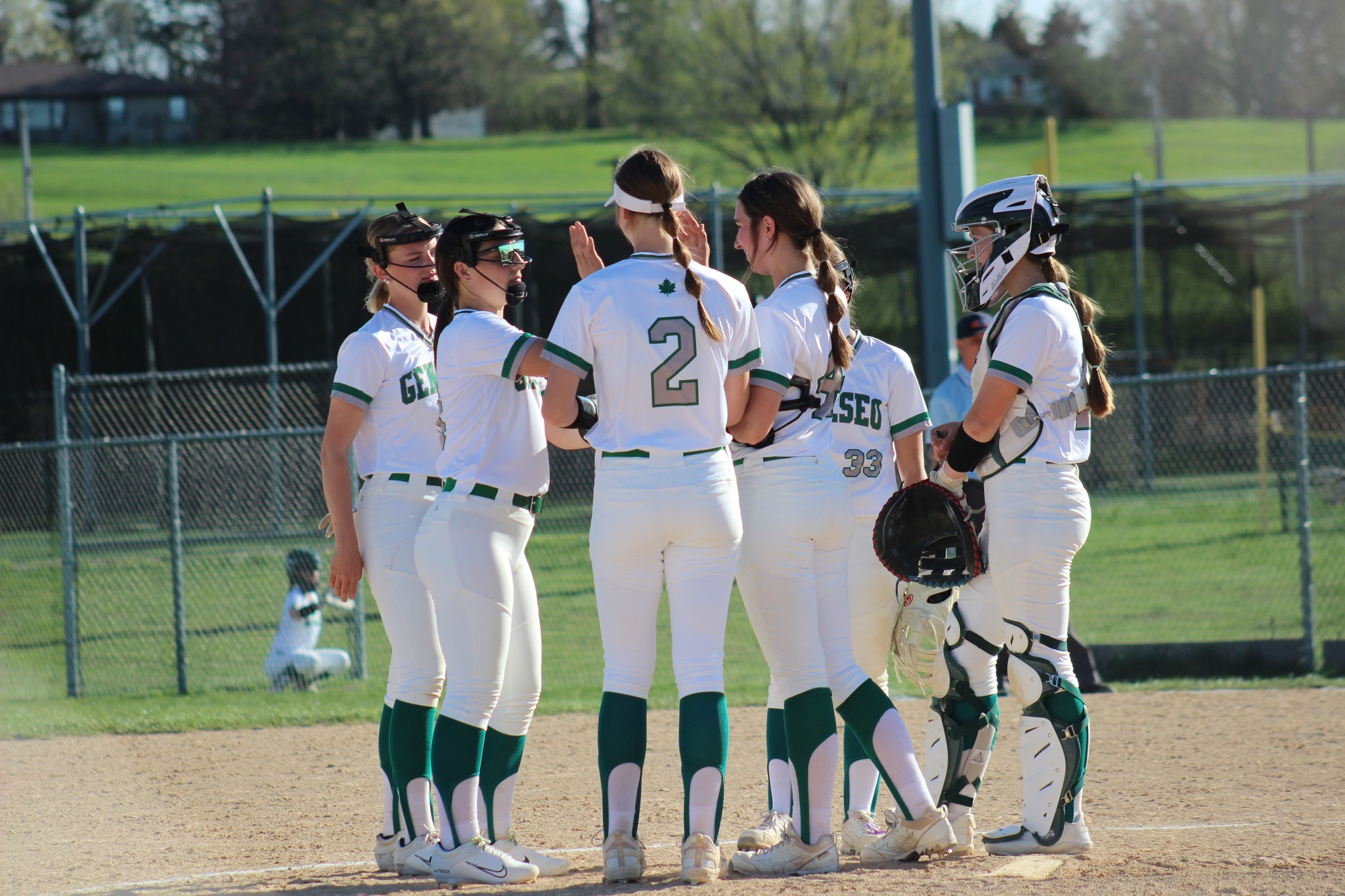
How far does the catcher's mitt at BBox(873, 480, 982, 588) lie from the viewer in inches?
173

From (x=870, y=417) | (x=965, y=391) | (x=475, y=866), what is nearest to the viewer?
(x=475, y=866)

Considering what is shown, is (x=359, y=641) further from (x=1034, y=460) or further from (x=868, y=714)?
(x=1034, y=460)

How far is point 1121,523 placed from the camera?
14.5 meters

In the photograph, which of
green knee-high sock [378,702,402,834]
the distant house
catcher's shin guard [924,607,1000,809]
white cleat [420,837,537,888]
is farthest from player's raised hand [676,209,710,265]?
the distant house

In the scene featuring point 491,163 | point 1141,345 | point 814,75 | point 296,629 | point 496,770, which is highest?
point 491,163

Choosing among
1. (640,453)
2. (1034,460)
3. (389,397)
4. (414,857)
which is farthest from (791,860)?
(389,397)

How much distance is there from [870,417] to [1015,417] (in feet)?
2.32

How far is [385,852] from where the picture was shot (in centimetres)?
448

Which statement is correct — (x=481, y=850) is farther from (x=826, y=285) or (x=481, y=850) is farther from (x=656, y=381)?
(x=826, y=285)

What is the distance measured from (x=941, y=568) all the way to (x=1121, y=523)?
1088 cm

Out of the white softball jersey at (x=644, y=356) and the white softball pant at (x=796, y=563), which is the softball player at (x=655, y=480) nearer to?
the white softball jersey at (x=644, y=356)

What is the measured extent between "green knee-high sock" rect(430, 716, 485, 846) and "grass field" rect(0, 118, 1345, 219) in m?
35.9

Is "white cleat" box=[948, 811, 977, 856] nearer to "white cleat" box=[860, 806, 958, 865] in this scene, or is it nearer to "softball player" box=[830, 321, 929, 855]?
"white cleat" box=[860, 806, 958, 865]

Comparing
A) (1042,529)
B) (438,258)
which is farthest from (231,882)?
(1042,529)
